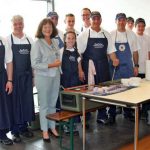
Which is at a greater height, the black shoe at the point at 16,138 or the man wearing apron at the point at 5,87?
the man wearing apron at the point at 5,87

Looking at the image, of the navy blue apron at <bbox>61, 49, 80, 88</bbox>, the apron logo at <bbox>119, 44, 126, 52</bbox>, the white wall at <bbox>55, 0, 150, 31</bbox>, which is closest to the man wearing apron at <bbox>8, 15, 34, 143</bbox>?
the navy blue apron at <bbox>61, 49, 80, 88</bbox>

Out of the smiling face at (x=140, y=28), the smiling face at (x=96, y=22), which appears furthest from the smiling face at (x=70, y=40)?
the smiling face at (x=140, y=28)

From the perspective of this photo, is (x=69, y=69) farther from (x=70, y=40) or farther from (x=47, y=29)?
(x=47, y=29)

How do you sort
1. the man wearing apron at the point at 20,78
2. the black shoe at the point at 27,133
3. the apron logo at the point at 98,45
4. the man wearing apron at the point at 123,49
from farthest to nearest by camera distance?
the man wearing apron at the point at 123,49, the apron logo at the point at 98,45, the black shoe at the point at 27,133, the man wearing apron at the point at 20,78

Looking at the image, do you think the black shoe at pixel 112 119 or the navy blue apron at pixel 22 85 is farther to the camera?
the black shoe at pixel 112 119

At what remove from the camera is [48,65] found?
3215 millimetres

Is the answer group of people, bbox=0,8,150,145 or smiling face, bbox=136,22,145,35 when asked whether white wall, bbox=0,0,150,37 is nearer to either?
→ smiling face, bbox=136,22,145,35

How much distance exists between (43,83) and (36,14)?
3042mm

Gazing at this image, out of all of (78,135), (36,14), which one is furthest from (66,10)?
(78,135)

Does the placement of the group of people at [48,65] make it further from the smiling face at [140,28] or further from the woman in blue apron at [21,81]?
the smiling face at [140,28]

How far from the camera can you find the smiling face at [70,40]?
3.44 meters

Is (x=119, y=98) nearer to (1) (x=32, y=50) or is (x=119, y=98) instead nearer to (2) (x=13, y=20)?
(1) (x=32, y=50)

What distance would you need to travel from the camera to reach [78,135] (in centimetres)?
363

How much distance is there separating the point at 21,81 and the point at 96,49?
1017mm
